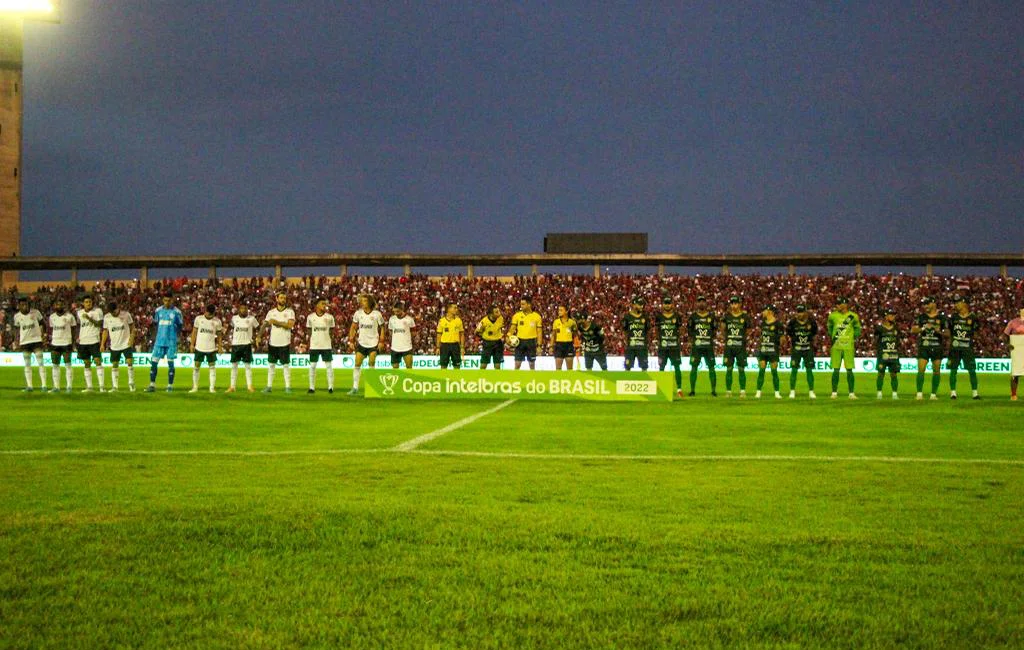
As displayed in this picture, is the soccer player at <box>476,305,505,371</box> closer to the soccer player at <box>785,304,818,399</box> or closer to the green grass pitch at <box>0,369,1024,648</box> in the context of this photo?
the soccer player at <box>785,304,818,399</box>

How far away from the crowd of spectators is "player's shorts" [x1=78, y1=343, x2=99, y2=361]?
21284 mm

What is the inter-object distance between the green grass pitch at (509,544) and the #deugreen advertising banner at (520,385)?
22.5ft

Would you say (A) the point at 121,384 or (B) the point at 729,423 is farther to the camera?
(A) the point at 121,384

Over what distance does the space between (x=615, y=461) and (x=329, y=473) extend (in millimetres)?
2841

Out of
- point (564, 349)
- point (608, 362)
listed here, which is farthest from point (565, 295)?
point (564, 349)

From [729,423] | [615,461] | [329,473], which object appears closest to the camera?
[329,473]

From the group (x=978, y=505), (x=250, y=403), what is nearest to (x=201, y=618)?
(x=978, y=505)

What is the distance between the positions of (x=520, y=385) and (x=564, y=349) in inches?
144

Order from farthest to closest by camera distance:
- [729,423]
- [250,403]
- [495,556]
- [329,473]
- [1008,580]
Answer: [250,403] < [729,423] < [329,473] < [495,556] < [1008,580]

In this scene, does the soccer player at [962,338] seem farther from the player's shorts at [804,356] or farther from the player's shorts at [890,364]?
the player's shorts at [804,356]

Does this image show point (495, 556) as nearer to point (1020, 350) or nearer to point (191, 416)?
point (191, 416)

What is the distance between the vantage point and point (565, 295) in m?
46.3

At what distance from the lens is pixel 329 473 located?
26.0 feet

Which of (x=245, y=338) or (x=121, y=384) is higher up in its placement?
(x=245, y=338)
